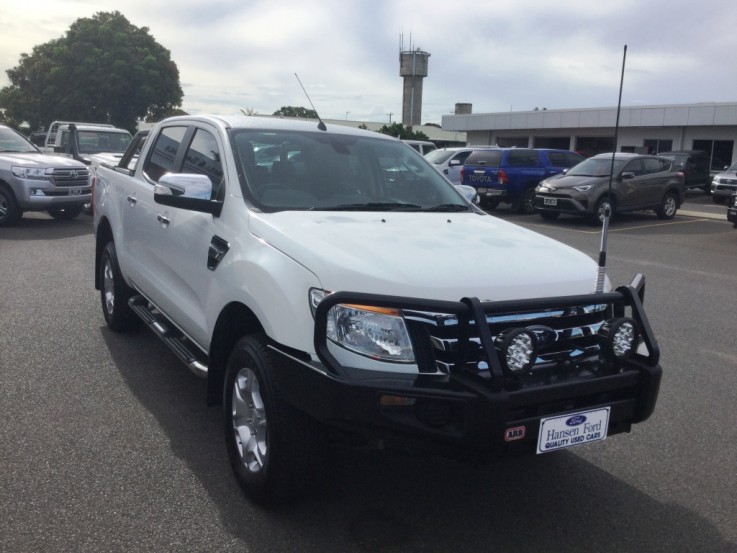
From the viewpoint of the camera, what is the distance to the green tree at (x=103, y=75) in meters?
53.9

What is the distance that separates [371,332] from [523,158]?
1799cm

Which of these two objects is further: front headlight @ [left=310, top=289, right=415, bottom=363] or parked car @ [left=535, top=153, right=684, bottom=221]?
parked car @ [left=535, top=153, right=684, bottom=221]

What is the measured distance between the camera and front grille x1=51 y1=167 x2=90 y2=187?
13984 mm

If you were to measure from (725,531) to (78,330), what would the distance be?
209 inches

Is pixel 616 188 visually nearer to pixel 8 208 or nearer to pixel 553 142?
pixel 8 208

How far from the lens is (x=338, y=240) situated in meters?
3.49

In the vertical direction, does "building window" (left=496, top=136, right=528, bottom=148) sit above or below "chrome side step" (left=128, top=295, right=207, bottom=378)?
above

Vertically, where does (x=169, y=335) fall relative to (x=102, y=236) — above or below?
below

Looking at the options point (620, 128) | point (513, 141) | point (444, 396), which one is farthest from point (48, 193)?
point (513, 141)

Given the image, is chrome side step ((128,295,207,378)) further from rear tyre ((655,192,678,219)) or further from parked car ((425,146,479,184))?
parked car ((425,146,479,184))

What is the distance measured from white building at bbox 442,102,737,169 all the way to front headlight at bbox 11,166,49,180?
26280mm

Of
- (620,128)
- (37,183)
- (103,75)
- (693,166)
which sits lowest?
(37,183)

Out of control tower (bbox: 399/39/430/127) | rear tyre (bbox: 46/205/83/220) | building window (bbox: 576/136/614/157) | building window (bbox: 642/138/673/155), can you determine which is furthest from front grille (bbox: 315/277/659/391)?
control tower (bbox: 399/39/430/127)

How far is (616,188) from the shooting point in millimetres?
17281
